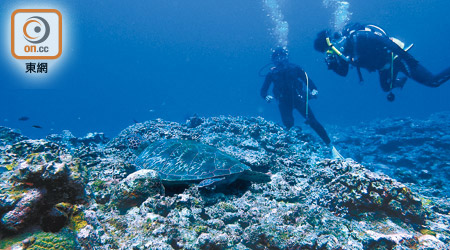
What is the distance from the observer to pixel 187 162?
3750 mm

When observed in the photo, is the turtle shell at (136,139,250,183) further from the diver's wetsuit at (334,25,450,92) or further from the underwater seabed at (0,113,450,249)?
the diver's wetsuit at (334,25,450,92)

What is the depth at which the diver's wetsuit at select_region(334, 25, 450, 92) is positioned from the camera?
6250mm

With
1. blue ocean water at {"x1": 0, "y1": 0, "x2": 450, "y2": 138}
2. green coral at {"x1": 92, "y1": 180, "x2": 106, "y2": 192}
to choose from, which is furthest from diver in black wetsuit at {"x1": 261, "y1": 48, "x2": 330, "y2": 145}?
blue ocean water at {"x1": 0, "y1": 0, "x2": 450, "y2": 138}

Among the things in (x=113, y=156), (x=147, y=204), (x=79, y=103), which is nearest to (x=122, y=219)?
(x=147, y=204)

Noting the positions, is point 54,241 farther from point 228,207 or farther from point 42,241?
point 228,207

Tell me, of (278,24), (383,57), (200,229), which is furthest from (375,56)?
(278,24)

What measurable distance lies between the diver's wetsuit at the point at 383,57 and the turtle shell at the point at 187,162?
19.5 feet

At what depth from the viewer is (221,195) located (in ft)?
11.7

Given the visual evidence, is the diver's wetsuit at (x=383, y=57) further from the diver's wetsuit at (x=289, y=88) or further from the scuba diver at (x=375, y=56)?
the diver's wetsuit at (x=289, y=88)

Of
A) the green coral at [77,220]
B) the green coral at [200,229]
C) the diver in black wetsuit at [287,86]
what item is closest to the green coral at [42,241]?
the green coral at [77,220]

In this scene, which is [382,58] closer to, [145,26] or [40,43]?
[40,43]

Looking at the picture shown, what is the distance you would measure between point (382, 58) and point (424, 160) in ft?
17.0

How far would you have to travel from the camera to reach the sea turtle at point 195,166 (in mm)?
3451

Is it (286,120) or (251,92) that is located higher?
(251,92)
